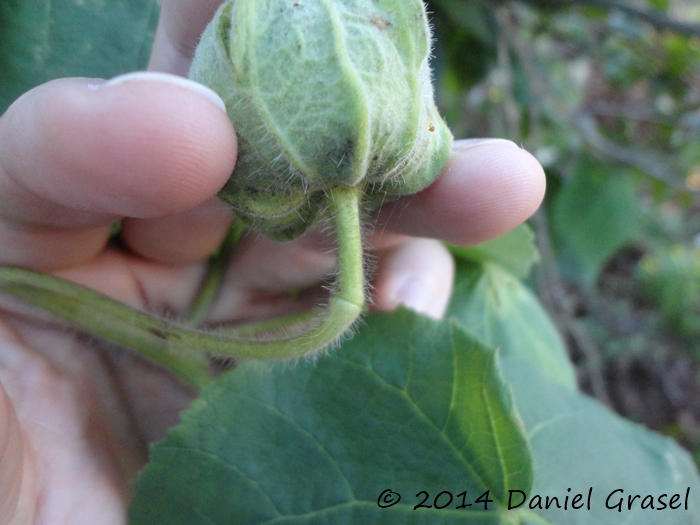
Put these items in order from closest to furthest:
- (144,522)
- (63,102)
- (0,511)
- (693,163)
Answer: (63,102) → (0,511) → (144,522) → (693,163)

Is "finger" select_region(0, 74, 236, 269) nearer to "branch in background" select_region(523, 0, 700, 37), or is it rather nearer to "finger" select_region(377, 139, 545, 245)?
"finger" select_region(377, 139, 545, 245)

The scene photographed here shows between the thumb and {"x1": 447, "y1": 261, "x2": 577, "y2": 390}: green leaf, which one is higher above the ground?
the thumb

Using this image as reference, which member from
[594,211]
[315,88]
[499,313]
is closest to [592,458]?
[499,313]

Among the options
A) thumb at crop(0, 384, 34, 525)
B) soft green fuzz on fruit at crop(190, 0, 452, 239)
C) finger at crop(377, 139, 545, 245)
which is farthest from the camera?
finger at crop(377, 139, 545, 245)

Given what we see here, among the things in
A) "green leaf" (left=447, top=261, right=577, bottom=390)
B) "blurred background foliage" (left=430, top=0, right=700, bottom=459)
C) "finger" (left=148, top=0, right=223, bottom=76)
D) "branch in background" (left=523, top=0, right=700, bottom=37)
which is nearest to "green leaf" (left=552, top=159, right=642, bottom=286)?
"blurred background foliage" (left=430, top=0, right=700, bottom=459)

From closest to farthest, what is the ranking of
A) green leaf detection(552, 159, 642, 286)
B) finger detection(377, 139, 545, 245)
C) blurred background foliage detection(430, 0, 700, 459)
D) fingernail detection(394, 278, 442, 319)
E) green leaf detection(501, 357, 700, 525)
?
finger detection(377, 139, 545, 245), green leaf detection(501, 357, 700, 525), fingernail detection(394, 278, 442, 319), blurred background foliage detection(430, 0, 700, 459), green leaf detection(552, 159, 642, 286)

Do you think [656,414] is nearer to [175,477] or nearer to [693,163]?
[693,163]

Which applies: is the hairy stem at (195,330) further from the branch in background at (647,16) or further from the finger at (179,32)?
the branch in background at (647,16)

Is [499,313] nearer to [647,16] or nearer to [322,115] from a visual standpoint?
[322,115]

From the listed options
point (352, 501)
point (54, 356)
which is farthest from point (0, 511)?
point (352, 501)
